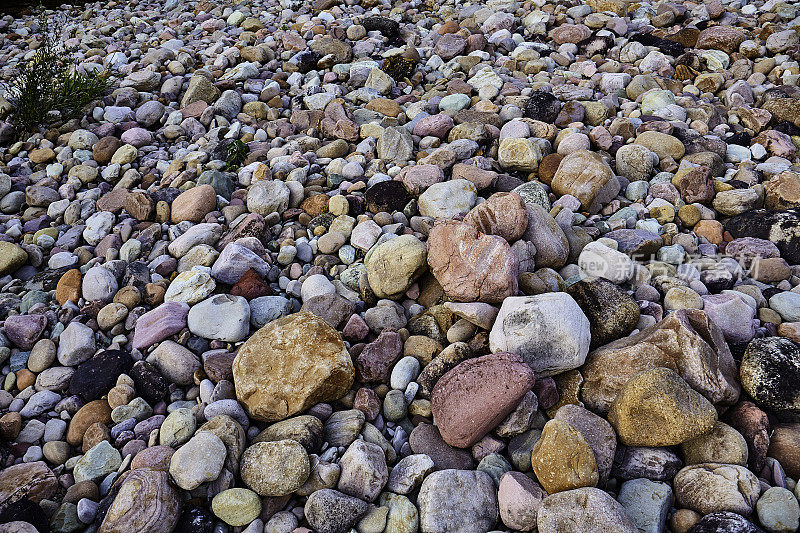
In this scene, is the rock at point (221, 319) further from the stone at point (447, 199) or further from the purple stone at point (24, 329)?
the stone at point (447, 199)

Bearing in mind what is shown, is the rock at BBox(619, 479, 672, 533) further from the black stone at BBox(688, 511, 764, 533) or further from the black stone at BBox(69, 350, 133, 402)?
the black stone at BBox(69, 350, 133, 402)

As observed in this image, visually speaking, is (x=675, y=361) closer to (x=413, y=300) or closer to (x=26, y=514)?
(x=413, y=300)

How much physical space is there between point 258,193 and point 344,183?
572 millimetres

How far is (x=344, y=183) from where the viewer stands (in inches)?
139

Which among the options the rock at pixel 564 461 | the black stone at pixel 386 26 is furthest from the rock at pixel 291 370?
the black stone at pixel 386 26

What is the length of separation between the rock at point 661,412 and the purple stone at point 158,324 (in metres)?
2.14

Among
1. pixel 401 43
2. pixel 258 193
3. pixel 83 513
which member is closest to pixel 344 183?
pixel 258 193

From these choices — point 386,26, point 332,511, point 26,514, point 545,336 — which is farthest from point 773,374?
point 386,26

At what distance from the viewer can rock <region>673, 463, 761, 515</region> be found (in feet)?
6.00

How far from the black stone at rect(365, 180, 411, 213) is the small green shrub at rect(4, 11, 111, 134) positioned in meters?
2.98

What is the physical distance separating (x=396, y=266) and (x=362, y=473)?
108cm

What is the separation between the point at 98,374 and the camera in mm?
2520

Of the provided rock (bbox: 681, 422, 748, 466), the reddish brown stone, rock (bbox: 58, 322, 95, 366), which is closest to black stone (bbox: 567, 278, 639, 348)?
rock (bbox: 681, 422, 748, 466)

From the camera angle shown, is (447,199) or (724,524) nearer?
(724,524)
